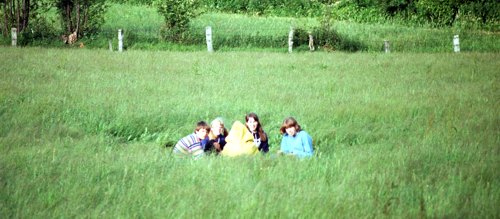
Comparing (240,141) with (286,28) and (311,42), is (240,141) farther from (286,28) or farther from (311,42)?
(286,28)

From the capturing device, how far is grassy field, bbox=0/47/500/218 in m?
5.43

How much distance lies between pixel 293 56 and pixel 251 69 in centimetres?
442

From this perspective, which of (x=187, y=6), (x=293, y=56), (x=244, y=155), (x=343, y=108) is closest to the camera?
(x=244, y=155)

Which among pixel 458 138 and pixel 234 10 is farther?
pixel 234 10

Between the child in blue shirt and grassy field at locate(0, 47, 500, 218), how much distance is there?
19 centimetres

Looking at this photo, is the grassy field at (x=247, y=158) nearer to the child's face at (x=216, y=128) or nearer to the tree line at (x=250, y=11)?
the child's face at (x=216, y=128)

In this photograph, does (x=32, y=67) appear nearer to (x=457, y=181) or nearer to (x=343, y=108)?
(x=343, y=108)

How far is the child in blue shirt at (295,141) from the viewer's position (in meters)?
7.98

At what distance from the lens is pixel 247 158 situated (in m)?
7.33

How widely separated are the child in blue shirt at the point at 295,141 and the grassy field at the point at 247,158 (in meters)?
0.19

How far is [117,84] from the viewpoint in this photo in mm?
13727

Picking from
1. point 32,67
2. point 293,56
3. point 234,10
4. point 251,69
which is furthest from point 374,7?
point 32,67

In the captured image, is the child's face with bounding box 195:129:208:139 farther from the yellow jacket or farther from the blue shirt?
the blue shirt

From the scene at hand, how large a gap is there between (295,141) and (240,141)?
706mm
